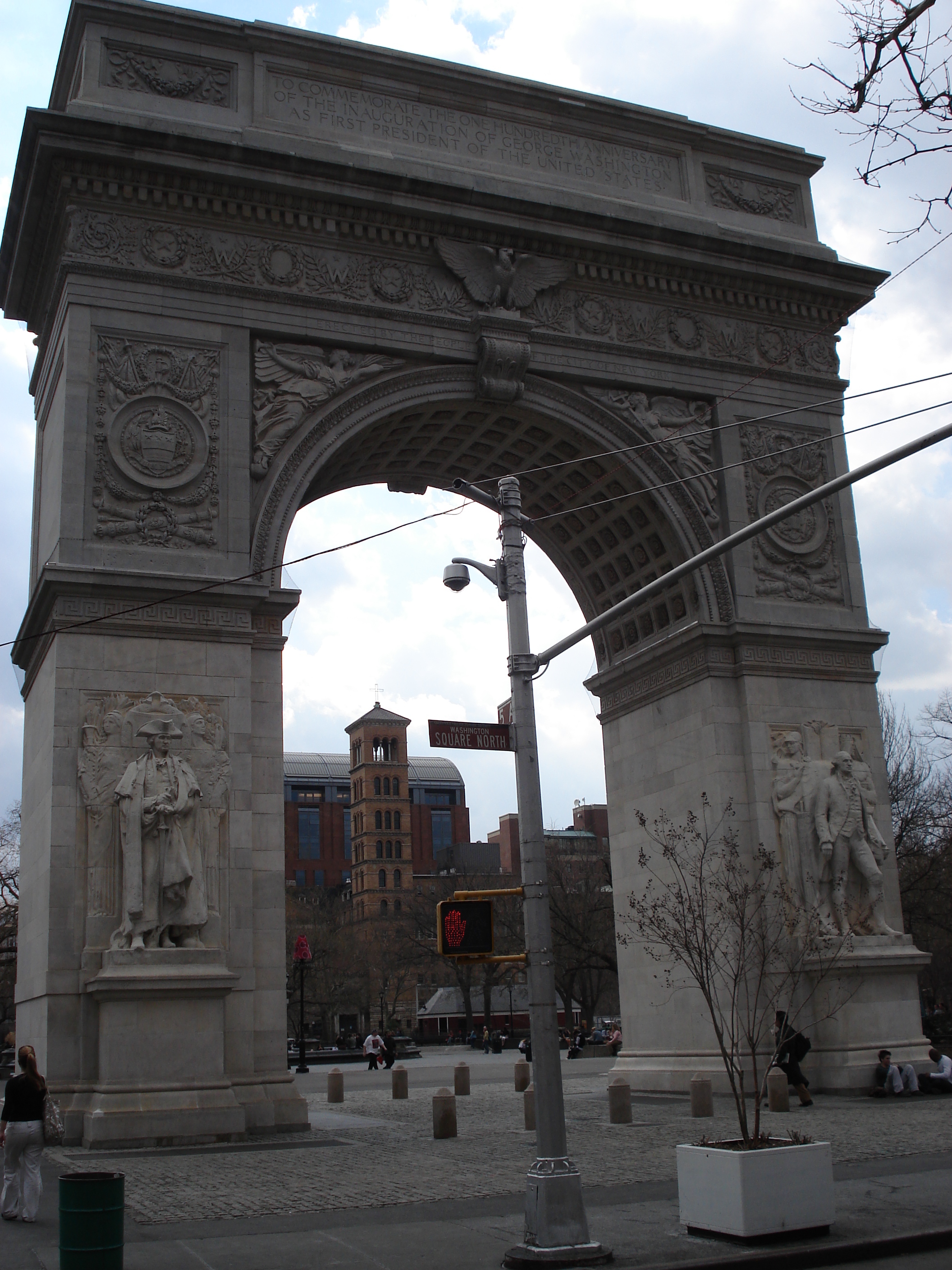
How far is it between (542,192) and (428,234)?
2.80 meters

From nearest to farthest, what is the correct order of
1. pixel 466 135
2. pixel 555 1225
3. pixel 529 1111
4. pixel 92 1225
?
pixel 92 1225 < pixel 555 1225 < pixel 529 1111 < pixel 466 135

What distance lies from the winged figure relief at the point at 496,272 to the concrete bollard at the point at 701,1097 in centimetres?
1540

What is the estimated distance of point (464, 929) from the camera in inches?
463

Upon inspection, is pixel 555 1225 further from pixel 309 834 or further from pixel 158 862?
pixel 309 834

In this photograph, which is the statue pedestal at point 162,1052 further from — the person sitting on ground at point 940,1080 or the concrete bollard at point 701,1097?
the person sitting on ground at point 940,1080

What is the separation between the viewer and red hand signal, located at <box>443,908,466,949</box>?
38.4 feet

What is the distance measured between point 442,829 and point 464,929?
135256 mm

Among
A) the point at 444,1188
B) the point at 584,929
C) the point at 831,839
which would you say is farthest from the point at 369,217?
the point at 584,929

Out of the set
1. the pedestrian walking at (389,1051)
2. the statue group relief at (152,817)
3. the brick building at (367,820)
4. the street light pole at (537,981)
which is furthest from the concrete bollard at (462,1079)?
the brick building at (367,820)

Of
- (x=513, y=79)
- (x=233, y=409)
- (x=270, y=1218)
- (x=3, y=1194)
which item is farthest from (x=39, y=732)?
(x=513, y=79)

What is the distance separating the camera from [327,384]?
79.5 ft

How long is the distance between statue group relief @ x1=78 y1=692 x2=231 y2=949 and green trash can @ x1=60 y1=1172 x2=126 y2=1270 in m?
9.75

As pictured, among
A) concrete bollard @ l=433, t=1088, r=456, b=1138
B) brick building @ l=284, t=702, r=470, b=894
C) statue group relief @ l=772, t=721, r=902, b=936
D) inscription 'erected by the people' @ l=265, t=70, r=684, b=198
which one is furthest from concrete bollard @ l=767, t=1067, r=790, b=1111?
brick building @ l=284, t=702, r=470, b=894

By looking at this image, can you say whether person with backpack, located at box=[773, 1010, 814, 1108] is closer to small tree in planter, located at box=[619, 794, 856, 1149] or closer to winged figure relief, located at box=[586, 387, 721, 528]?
small tree in planter, located at box=[619, 794, 856, 1149]
